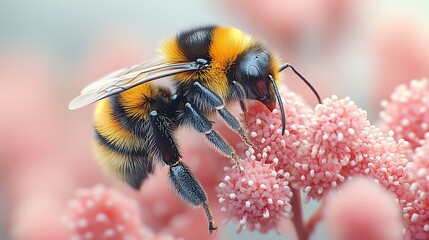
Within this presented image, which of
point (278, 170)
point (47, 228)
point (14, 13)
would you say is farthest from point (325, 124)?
point (14, 13)

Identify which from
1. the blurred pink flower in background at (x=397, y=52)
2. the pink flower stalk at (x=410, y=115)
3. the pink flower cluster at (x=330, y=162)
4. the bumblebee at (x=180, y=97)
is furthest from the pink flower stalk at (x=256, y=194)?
the blurred pink flower in background at (x=397, y=52)

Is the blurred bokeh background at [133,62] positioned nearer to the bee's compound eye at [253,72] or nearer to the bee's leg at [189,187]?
the bee's leg at [189,187]

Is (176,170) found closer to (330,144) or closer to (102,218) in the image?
(102,218)

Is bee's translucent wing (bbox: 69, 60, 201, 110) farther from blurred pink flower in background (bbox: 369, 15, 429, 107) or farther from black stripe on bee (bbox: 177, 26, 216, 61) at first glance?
blurred pink flower in background (bbox: 369, 15, 429, 107)

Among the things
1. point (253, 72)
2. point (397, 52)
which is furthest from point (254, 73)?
point (397, 52)

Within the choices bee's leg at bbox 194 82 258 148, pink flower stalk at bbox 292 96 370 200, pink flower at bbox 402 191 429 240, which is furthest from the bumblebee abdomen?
pink flower at bbox 402 191 429 240
